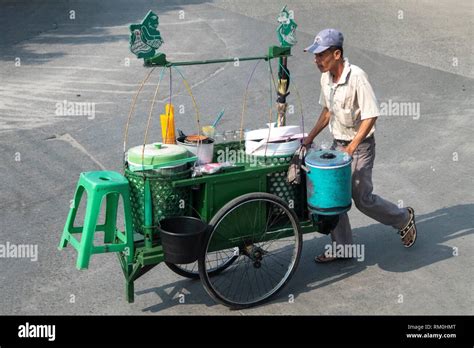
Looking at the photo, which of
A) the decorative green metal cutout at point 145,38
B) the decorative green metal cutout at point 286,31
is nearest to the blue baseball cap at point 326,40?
the decorative green metal cutout at point 286,31

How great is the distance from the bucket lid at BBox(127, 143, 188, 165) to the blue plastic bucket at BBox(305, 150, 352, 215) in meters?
0.99

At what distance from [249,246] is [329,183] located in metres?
0.79

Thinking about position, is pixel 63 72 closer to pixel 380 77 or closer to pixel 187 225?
pixel 380 77

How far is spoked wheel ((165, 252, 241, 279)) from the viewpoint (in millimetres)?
6103

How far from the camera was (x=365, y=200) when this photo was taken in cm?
629

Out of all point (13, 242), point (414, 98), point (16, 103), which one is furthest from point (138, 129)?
point (414, 98)

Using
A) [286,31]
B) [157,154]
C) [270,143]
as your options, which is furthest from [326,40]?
[157,154]

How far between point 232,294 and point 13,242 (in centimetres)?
219

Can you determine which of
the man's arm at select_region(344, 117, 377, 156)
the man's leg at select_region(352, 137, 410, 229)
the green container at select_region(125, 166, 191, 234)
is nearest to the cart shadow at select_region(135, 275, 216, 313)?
the green container at select_region(125, 166, 191, 234)

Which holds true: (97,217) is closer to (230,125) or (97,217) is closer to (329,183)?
(329,183)

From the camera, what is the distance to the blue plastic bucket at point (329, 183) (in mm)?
5613

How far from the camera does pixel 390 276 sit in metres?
6.24

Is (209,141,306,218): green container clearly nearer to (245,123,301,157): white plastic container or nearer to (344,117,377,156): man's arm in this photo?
(245,123,301,157): white plastic container

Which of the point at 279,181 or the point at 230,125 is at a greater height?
the point at 279,181
